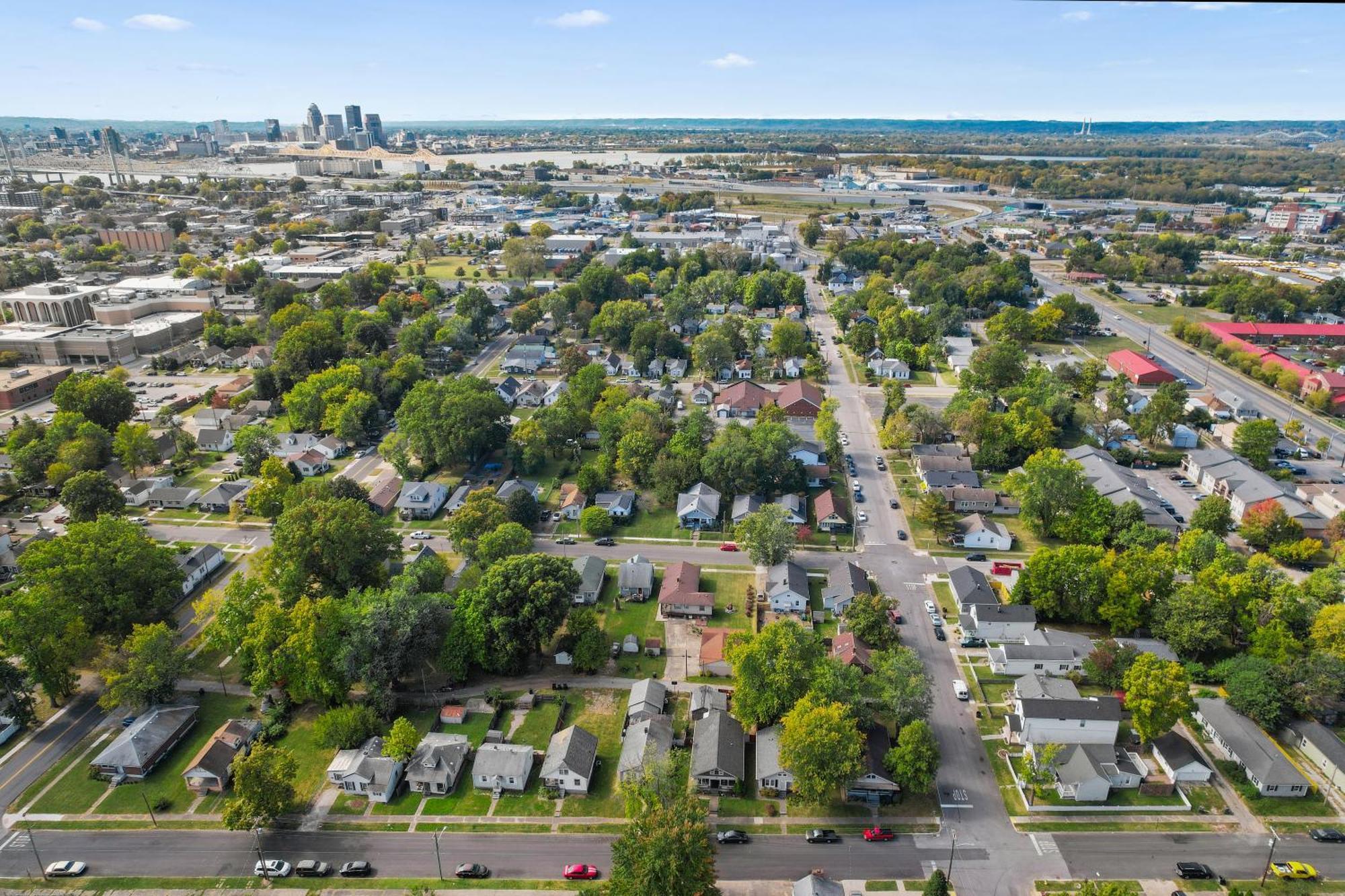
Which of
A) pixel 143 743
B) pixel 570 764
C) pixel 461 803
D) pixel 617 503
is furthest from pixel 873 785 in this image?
pixel 143 743

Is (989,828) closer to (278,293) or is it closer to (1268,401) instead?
(1268,401)

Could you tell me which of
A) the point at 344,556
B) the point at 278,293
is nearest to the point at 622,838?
the point at 344,556

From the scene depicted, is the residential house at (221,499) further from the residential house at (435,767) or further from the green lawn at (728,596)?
the green lawn at (728,596)

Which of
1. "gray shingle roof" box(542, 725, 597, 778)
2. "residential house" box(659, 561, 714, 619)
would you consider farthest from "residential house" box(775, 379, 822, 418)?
"gray shingle roof" box(542, 725, 597, 778)

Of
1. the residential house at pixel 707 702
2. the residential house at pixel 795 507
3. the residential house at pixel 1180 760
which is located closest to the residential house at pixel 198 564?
the residential house at pixel 707 702

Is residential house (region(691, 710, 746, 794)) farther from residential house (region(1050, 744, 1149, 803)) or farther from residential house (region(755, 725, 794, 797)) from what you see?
residential house (region(1050, 744, 1149, 803))

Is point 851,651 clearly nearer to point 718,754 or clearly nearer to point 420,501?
point 718,754
